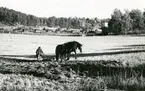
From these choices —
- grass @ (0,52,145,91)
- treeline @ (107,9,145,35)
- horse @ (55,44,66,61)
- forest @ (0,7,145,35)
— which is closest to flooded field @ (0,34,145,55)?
treeline @ (107,9,145,35)

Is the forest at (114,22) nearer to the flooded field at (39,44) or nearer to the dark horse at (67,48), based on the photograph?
the flooded field at (39,44)

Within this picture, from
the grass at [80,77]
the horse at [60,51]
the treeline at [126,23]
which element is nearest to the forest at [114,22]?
the treeline at [126,23]

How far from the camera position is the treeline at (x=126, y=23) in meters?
35.7

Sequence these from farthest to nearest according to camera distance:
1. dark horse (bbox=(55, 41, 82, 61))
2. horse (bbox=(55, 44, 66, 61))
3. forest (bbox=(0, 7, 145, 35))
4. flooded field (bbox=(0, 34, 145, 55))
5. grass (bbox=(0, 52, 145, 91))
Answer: forest (bbox=(0, 7, 145, 35)) → flooded field (bbox=(0, 34, 145, 55)) → horse (bbox=(55, 44, 66, 61)) → dark horse (bbox=(55, 41, 82, 61)) → grass (bbox=(0, 52, 145, 91))

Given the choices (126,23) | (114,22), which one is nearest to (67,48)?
(114,22)

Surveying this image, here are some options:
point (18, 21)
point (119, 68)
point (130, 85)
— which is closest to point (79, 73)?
point (119, 68)

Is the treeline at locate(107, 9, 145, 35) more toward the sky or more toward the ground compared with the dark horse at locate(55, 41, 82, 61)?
more toward the sky

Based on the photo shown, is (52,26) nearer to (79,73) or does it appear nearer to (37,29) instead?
(37,29)

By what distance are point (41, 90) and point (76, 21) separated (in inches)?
1411

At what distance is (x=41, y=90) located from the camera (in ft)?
24.4

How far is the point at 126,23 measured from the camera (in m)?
38.5

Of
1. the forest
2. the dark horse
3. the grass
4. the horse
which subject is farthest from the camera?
the forest

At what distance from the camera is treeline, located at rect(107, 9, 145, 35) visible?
35681 mm

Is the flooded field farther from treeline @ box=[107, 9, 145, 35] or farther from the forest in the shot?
the forest
